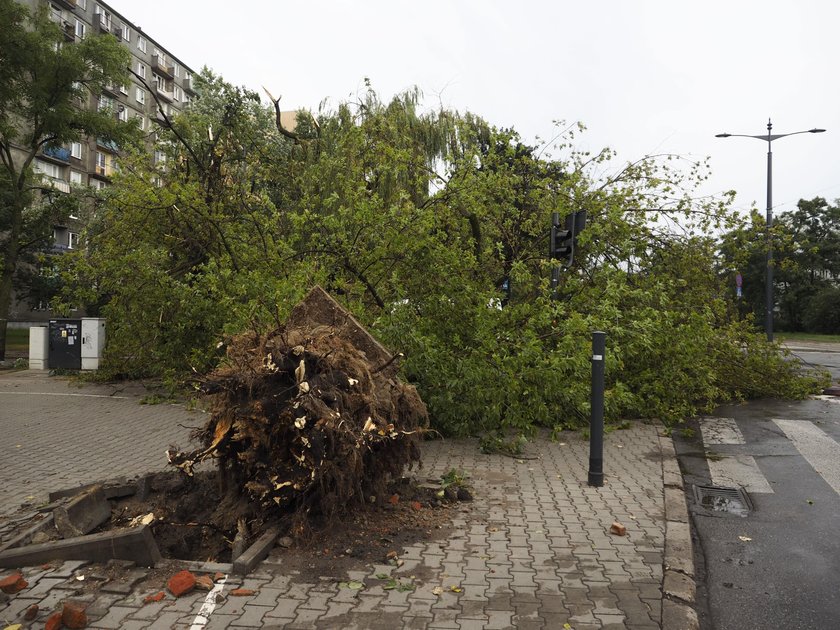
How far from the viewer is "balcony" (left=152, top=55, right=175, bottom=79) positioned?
5775cm

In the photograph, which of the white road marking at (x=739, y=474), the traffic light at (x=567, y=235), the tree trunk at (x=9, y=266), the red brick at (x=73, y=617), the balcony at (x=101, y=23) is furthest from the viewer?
the balcony at (x=101, y=23)

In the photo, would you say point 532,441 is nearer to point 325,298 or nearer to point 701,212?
point 325,298

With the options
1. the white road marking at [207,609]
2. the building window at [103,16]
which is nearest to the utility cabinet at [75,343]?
the white road marking at [207,609]

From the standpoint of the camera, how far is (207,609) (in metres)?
3.53

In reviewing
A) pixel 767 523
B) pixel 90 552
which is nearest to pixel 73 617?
pixel 90 552

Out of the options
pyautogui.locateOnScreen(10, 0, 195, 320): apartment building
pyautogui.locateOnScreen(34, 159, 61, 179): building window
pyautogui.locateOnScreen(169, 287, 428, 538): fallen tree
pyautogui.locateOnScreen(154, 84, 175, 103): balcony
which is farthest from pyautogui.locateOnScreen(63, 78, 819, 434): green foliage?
pyautogui.locateOnScreen(154, 84, 175, 103): balcony

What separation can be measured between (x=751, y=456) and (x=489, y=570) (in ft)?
17.1

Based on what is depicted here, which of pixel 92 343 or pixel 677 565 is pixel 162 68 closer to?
pixel 92 343

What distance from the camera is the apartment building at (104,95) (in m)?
44.2

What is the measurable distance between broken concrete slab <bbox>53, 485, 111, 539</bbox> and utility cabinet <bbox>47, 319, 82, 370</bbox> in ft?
42.5

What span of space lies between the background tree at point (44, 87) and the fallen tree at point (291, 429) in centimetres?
1563

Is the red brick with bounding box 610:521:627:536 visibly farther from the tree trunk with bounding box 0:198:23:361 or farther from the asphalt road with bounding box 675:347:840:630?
the tree trunk with bounding box 0:198:23:361

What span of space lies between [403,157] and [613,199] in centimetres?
378

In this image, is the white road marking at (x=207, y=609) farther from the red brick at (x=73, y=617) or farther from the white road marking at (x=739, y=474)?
the white road marking at (x=739, y=474)
